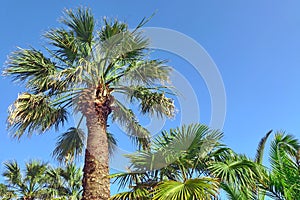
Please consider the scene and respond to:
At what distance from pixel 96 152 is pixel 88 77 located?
179cm

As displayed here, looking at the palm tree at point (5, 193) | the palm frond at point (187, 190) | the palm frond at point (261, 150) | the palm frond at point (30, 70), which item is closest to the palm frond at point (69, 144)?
the palm frond at point (30, 70)

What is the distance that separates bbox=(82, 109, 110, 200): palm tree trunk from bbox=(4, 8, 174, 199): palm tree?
2cm

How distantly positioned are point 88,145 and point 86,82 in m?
1.51

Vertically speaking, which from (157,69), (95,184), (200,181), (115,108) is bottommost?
(200,181)

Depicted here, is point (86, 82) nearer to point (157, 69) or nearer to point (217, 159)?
point (157, 69)

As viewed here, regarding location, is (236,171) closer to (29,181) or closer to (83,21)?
(83,21)

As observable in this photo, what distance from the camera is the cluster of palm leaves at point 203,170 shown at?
614 cm

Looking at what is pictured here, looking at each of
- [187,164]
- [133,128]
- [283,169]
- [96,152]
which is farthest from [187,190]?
[133,128]

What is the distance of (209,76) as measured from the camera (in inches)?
313

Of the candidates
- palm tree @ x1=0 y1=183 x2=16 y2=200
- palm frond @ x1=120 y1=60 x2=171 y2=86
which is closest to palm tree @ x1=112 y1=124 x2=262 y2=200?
palm frond @ x1=120 y1=60 x2=171 y2=86

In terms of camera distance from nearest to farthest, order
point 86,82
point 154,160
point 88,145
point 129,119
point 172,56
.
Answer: point 154,160, point 88,145, point 86,82, point 172,56, point 129,119

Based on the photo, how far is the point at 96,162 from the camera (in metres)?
6.91

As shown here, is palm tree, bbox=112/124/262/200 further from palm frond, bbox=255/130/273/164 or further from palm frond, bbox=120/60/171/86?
palm frond, bbox=120/60/171/86

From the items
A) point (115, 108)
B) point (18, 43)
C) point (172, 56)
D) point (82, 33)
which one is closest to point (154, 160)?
point (115, 108)
